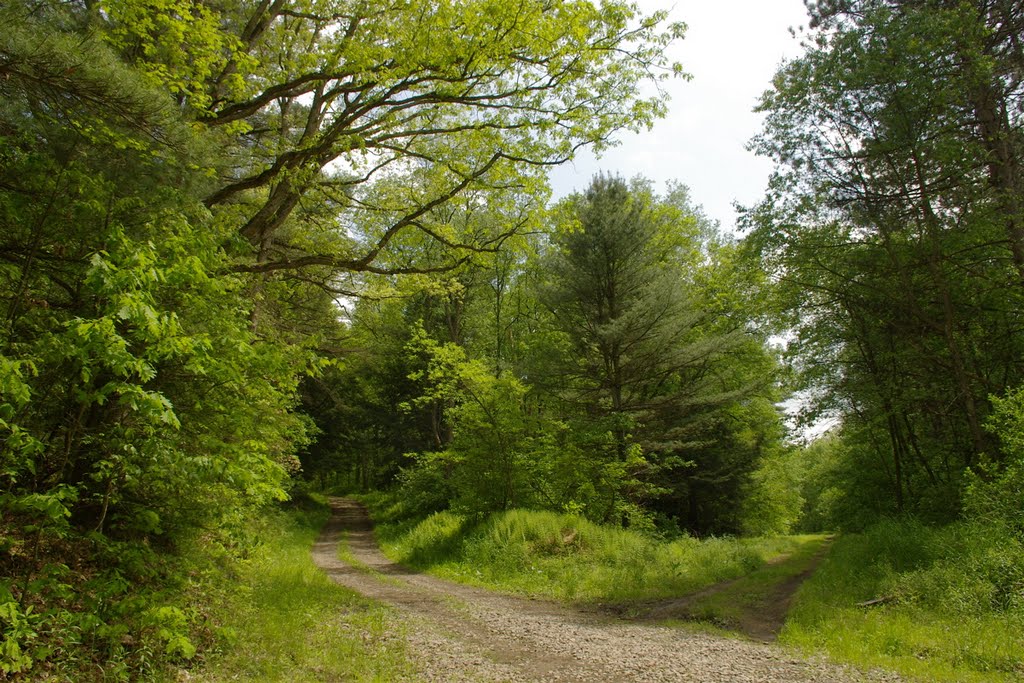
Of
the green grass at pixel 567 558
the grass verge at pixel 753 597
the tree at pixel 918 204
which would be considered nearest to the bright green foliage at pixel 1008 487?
the tree at pixel 918 204

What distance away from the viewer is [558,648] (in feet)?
20.6

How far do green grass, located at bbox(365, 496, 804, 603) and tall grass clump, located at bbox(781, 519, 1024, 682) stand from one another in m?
2.54

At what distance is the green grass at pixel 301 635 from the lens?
16.0ft

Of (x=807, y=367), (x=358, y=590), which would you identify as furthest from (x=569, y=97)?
(x=807, y=367)

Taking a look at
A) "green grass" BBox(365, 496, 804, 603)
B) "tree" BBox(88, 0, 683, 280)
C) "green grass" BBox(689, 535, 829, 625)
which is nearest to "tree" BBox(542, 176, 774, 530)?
"green grass" BBox(365, 496, 804, 603)

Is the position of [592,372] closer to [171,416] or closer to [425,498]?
[425,498]

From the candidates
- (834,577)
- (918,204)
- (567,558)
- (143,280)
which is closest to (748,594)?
(834,577)

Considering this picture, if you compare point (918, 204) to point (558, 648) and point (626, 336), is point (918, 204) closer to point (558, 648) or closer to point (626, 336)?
point (626, 336)

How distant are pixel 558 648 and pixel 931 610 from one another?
4991 millimetres

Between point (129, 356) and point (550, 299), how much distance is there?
1407cm

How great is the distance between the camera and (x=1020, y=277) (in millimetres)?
10672

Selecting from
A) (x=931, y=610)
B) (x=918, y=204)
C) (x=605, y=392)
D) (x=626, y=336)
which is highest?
(x=918, y=204)

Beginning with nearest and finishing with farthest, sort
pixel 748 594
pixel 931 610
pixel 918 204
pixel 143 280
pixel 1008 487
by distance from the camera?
pixel 143 280, pixel 931 610, pixel 1008 487, pixel 748 594, pixel 918 204

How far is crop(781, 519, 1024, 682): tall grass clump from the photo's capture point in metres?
5.36
